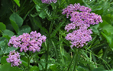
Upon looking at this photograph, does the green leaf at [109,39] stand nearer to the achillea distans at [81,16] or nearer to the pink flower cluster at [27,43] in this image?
the achillea distans at [81,16]

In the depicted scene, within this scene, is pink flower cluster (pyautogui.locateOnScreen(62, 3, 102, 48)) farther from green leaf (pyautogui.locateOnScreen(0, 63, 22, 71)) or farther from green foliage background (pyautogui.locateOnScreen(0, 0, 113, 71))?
green leaf (pyautogui.locateOnScreen(0, 63, 22, 71))

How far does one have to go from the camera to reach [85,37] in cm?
81

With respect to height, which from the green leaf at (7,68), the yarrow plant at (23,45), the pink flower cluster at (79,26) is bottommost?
the green leaf at (7,68)

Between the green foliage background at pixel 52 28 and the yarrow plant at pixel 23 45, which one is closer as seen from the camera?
the yarrow plant at pixel 23 45

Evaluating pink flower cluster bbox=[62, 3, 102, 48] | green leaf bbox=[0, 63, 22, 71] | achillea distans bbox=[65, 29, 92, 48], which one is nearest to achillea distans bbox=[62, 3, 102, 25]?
pink flower cluster bbox=[62, 3, 102, 48]

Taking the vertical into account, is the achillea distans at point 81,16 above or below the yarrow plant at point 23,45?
above

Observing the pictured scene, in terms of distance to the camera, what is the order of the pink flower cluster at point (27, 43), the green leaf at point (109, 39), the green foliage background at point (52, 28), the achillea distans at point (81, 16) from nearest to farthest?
the pink flower cluster at point (27, 43)
the achillea distans at point (81, 16)
the green foliage background at point (52, 28)
the green leaf at point (109, 39)

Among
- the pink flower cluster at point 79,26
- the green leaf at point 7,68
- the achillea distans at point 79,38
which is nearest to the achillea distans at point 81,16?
the pink flower cluster at point 79,26

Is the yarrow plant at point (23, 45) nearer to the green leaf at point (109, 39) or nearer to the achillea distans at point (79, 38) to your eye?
the achillea distans at point (79, 38)

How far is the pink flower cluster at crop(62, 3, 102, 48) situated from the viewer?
80 centimetres

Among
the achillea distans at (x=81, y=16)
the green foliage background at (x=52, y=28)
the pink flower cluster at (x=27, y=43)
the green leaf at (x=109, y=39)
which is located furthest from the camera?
the green leaf at (x=109, y=39)

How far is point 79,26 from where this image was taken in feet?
2.98

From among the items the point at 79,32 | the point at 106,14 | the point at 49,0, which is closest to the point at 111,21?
the point at 106,14

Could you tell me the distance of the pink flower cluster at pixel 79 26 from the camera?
0.80 m
